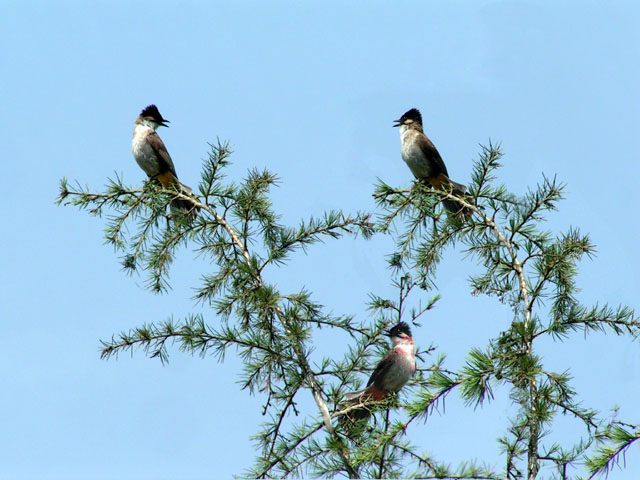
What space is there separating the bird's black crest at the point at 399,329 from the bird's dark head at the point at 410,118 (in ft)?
12.1

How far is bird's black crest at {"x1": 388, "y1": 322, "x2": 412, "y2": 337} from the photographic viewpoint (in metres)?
4.55

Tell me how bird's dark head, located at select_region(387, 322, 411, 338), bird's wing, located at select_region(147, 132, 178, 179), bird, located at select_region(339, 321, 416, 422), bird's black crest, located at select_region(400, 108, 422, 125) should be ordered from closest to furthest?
bird, located at select_region(339, 321, 416, 422), bird's dark head, located at select_region(387, 322, 411, 338), bird's wing, located at select_region(147, 132, 178, 179), bird's black crest, located at select_region(400, 108, 422, 125)

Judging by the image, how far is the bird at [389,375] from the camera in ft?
14.2

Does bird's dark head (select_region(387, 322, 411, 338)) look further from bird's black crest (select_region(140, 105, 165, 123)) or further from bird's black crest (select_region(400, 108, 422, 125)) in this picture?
bird's black crest (select_region(140, 105, 165, 123))

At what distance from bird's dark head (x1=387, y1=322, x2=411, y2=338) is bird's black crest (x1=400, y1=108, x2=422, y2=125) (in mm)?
3816

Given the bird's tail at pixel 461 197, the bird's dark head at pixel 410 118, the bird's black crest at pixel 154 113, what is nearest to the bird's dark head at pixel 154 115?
the bird's black crest at pixel 154 113

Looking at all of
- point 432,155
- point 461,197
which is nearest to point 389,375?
point 461,197

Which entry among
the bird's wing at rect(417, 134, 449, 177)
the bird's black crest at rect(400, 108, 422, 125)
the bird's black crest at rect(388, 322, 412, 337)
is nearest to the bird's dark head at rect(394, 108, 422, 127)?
→ the bird's black crest at rect(400, 108, 422, 125)

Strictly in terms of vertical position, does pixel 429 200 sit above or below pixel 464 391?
above

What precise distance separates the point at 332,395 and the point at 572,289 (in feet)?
4.79

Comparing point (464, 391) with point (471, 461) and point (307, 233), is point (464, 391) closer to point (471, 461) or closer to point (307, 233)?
point (471, 461)

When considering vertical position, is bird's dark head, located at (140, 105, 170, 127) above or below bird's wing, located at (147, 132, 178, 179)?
above

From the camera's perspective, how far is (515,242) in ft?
14.1

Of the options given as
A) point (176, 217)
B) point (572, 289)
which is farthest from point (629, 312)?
point (176, 217)
